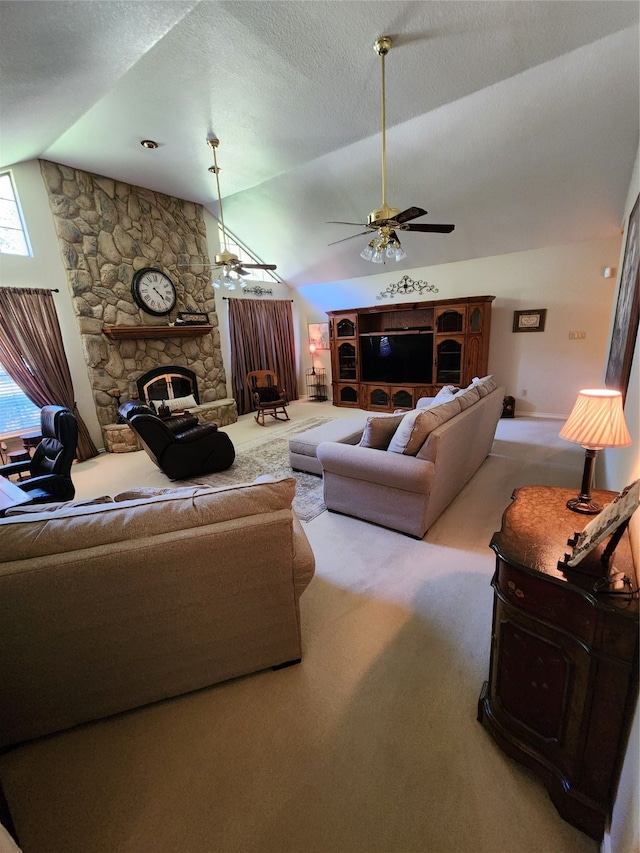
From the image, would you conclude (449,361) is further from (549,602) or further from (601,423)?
(549,602)

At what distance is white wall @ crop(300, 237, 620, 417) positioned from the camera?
4770mm

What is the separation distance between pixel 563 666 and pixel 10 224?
6.12 meters

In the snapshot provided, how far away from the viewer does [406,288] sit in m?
6.26

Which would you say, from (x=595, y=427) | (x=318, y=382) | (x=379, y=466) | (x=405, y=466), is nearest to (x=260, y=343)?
(x=318, y=382)

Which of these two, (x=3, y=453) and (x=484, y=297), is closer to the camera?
(x=3, y=453)

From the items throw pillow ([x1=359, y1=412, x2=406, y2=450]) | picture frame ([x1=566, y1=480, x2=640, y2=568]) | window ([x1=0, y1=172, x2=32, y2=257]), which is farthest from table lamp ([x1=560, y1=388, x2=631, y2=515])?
window ([x1=0, y1=172, x2=32, y2=257])

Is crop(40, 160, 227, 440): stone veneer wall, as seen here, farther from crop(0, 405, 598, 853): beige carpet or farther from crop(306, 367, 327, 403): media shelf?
crop(0, 405, 598, 853): beige carpet

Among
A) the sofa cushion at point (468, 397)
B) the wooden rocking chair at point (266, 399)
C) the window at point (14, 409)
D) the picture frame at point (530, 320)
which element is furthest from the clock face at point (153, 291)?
the picture frame at point (530, 320)

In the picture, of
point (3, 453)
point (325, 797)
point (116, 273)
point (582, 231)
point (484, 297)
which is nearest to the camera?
point (325, 797)

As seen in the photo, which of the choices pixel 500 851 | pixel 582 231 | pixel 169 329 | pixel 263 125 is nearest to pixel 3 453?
pixel 169 329

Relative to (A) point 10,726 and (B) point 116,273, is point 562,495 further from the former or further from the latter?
(B) point 116,273

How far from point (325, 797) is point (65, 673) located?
102cm

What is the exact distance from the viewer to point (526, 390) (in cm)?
550

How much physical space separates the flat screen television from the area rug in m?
1.95
